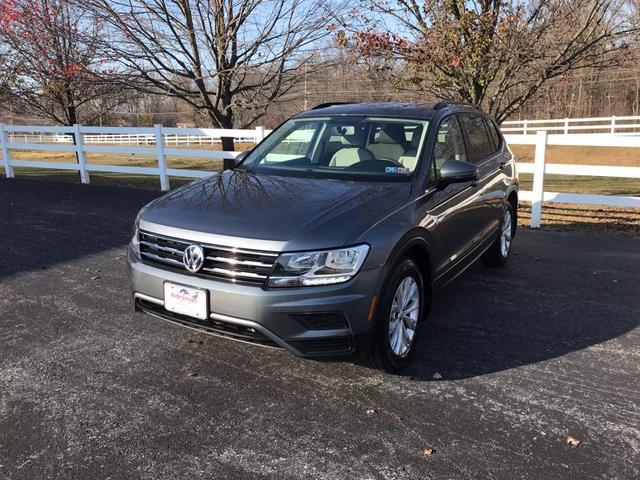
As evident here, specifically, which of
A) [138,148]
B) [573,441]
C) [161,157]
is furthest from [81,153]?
[573,441]

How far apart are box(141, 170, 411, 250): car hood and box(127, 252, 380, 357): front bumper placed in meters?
0.26

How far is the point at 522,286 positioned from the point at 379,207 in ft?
8.56

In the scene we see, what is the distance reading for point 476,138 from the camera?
5289mm

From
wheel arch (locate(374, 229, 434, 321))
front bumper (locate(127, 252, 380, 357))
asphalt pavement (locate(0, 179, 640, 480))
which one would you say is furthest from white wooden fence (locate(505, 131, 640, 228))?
front bumper (locate(127, 252, 380, 357))

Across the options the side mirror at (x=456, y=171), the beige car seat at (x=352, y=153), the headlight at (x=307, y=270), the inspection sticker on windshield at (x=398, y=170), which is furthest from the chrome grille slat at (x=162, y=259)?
the side mirror at (x=456, y=171)

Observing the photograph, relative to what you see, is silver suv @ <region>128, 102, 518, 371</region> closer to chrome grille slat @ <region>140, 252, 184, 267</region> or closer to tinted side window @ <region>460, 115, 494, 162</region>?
chrome grille slat @ <region>140, 252, 184, 267</region>

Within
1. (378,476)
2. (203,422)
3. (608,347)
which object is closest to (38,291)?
(203,422)

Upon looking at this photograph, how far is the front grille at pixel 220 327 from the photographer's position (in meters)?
3.13

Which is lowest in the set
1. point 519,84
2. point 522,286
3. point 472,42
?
point 522,286

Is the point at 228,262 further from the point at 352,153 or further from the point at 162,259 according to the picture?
the point at 352,153

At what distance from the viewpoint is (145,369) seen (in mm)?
3646

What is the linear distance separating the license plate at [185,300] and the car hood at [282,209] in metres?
0.34

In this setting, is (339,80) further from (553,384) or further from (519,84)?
(553,384)

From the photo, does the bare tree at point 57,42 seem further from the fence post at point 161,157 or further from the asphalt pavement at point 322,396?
the asphalt pavement at point 322,396
